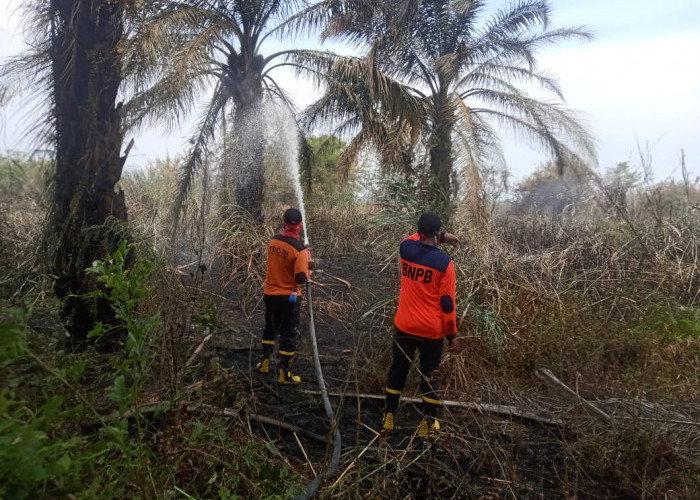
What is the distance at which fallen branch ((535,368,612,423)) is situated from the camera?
144 inches

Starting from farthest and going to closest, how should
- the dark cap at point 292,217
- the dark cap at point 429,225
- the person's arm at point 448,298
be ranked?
the dark cap at point 292,217 → the dark cap at point 429,225 → the person's arm at point 448,298

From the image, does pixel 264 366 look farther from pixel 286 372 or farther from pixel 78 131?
pixel 78 131

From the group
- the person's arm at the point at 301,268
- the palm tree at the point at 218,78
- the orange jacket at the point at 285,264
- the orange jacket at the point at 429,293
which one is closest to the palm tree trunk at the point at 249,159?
the palm tree at the point at 218,78

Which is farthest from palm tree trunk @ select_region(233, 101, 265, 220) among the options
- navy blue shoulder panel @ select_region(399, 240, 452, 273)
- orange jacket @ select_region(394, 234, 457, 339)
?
orange jacket @ select_region(394, 234, 457, 339)

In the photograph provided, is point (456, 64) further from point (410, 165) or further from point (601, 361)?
point (601, 361)

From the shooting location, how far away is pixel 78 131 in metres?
4.55

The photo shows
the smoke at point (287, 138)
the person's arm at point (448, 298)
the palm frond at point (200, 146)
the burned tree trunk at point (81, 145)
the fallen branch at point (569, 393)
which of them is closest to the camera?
the fallen branch at point (569, 393)

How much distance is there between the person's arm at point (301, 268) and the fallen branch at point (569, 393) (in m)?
2.25

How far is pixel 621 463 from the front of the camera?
135 inches

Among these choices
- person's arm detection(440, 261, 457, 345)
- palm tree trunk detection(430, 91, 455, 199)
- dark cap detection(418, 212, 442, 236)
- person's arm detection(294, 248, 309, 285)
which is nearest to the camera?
person's arm detection(440, 261, 457, 345)

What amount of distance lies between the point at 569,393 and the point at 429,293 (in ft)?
4.04

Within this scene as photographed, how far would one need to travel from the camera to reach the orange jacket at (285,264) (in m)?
5.14

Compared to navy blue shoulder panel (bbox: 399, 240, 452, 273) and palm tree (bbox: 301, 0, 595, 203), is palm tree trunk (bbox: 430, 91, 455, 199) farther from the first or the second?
navy blue shoulder panel (bbox: 399, 240, 452, 273)

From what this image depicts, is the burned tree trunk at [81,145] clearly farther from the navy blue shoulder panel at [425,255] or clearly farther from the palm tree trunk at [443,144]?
the palm tree trunk at [443,144]
